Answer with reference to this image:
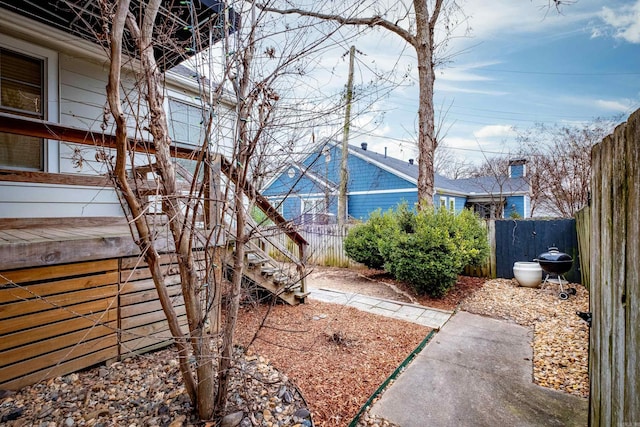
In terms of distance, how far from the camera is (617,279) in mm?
1319

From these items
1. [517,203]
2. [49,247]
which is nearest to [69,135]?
[49,247]

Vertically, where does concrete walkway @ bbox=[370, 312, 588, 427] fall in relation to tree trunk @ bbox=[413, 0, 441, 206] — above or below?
below

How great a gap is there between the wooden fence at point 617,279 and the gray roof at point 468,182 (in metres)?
12.5

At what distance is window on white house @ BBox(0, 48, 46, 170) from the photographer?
145 inches

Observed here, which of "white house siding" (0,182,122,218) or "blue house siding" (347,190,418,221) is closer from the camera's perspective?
"white house siding" (0,182,122,218)

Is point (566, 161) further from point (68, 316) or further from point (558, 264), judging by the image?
point (68, 316)

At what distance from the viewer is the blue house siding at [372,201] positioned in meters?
14.1

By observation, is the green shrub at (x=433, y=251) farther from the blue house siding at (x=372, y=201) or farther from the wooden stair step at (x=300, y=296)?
the blue house siding at (x=372, y=201)

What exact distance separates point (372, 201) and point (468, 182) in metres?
8.21

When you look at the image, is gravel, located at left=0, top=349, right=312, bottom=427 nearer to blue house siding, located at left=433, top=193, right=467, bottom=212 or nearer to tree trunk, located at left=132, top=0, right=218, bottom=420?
tree trunk, located at left=132, top=0, right=218, bottom=420

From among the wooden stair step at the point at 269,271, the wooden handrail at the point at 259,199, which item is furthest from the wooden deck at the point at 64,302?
the wooden stair step at the point at 269,271

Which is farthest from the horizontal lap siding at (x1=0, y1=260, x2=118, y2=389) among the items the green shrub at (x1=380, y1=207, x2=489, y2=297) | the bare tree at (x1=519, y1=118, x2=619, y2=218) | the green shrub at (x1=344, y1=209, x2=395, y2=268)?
the bare tree at (x1=519, y1=118, x2=619, y2=218)

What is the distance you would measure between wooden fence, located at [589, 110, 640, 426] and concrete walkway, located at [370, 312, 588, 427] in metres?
0.73

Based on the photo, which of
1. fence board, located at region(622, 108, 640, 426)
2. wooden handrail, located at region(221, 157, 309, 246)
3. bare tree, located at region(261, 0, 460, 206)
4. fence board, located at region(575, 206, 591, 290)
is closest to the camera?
fence board, located at region(622, 108, 640, 426)
